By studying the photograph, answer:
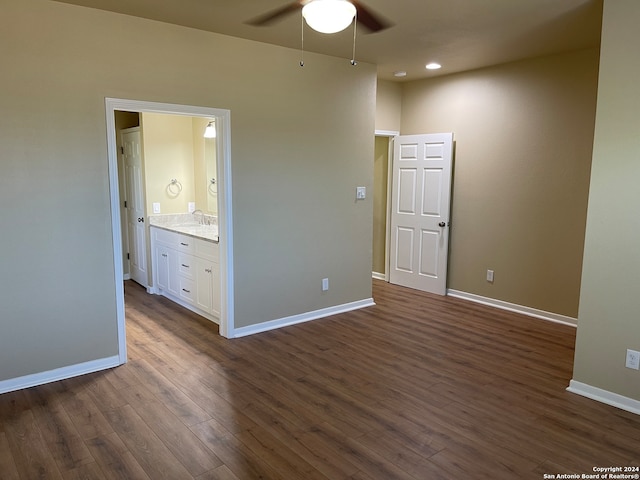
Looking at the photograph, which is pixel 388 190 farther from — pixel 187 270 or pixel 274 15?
pixel 274 15

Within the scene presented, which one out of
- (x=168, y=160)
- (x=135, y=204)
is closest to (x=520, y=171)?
(x=168, y=160)

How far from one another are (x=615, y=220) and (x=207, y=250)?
3362mm

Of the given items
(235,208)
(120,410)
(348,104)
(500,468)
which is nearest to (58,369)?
(120,410)

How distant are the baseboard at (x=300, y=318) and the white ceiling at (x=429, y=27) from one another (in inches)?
102

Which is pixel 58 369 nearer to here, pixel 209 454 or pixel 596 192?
pixel 209 454

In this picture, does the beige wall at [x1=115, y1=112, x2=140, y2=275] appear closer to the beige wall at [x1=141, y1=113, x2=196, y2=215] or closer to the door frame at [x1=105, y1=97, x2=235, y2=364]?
the beige wall at [x1=141, y1=113, x2=196, y2=215]

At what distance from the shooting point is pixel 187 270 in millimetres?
4832

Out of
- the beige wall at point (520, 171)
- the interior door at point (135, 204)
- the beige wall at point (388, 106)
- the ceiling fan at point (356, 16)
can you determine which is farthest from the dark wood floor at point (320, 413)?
the beige wall at point (388, 106)

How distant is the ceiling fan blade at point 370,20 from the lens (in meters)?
3.08

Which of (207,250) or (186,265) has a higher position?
(207,250)

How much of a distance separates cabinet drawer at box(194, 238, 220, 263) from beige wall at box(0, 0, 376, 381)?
0.95ft

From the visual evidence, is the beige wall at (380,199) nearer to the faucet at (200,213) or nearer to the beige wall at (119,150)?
the faucet at (200,213)

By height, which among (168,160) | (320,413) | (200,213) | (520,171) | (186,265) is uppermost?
(168,160)

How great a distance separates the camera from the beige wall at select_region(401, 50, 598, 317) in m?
4.40
